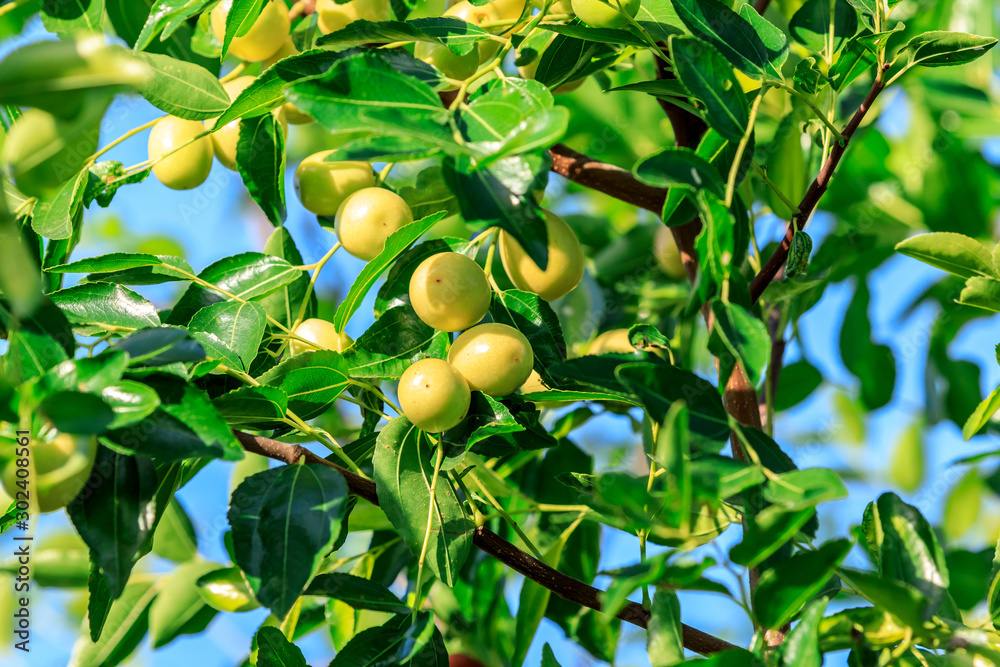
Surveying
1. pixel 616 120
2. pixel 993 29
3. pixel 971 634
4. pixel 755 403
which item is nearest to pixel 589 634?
pixel 755 403

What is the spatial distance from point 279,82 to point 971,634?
2.23 ft

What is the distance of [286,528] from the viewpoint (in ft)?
2.03

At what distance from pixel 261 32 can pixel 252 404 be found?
18.3 inches

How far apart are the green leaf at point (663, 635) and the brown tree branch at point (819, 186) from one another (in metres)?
0.25

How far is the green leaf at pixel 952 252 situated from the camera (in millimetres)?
725

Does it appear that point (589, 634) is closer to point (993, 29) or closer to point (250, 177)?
point (250, 177)

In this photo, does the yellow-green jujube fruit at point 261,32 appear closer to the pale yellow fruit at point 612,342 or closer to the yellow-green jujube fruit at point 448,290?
the yellow-green jujube fruit at point 448,290

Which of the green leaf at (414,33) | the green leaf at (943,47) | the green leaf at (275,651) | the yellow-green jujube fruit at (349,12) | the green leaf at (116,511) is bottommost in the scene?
the green leaf at (275,651)

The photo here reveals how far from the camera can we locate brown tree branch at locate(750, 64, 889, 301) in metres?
0.70

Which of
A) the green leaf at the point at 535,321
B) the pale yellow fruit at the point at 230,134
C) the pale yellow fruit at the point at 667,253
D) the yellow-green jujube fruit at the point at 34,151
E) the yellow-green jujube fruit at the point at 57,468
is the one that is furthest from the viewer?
the pale yellow fruit at the point at 667,253

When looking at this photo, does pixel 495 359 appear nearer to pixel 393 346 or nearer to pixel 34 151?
pixel 393 346

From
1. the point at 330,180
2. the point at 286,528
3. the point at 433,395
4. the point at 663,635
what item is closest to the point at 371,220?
the point at 330,180

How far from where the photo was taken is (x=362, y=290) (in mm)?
770

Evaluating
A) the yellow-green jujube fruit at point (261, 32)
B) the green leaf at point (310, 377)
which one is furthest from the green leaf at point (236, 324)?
the yellow-green jujube fruit at point (261, 32)
